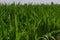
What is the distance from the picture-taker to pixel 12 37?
4.11ft

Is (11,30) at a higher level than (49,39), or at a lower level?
higher

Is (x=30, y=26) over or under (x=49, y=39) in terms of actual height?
A: over

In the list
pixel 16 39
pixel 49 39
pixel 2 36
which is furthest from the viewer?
pixel 49 39

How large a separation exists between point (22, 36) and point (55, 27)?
578mm

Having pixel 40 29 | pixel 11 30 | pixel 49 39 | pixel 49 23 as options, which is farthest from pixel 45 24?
pixel 11 30

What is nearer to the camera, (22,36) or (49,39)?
(22,36)

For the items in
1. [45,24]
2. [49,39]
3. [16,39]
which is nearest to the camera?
[16,39]

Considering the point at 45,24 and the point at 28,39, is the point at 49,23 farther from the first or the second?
the point at 28,39

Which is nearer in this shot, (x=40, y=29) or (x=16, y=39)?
(x=16, y=39)

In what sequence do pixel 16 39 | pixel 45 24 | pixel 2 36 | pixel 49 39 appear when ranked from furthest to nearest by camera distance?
pixel 45 24 → pixel 49 39 → pixel 2 36 → pixel 16 39

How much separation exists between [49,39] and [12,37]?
1.15 ft

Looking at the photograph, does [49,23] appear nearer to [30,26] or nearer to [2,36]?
[30,26]

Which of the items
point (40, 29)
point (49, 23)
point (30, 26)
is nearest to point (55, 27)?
point (49, 23)

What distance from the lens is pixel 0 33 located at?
124 centimetres
